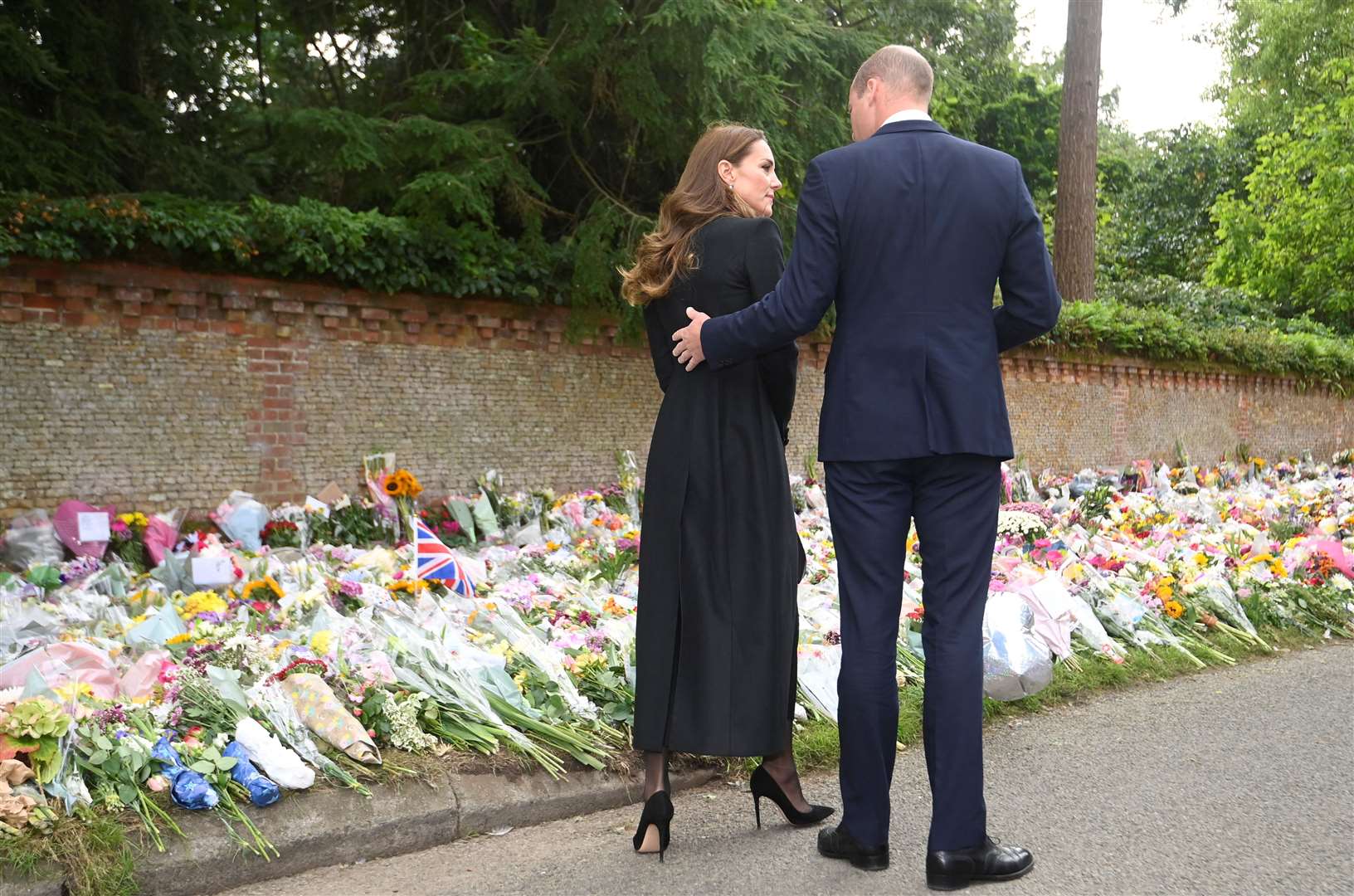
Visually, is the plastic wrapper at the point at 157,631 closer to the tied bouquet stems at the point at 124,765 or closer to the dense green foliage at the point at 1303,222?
the tied bouquet stems at the point at 124,765

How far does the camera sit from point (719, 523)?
347 cm

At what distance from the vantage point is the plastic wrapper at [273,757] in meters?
3.31

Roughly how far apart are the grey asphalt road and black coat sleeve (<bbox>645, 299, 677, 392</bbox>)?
4.41 ft

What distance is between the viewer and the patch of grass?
9.20 ft

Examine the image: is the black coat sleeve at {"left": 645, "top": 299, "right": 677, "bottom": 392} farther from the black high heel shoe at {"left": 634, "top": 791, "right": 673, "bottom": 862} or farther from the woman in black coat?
the black high heel shoe at {"left": 634, "top": 791, "right": 673, "bottom": 862}

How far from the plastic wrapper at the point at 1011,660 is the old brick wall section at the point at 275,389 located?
5784 mm

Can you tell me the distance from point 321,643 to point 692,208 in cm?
196

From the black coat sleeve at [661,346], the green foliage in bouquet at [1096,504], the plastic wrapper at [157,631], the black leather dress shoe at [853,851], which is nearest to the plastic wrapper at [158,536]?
the plastic wrapper at [157,631]

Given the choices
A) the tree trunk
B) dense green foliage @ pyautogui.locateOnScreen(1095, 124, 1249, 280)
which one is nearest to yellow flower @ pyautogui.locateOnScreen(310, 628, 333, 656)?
the tree trunk

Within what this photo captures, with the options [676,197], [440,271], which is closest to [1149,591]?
[676,197]

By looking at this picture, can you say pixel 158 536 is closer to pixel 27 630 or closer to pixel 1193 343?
pixel 27 630

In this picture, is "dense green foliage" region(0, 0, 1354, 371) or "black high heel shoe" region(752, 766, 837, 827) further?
"dense green foliage" region(0, 0, 1354, 371)

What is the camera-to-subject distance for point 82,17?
9.29 metres

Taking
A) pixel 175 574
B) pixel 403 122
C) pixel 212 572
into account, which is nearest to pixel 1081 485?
pixel 403 122
